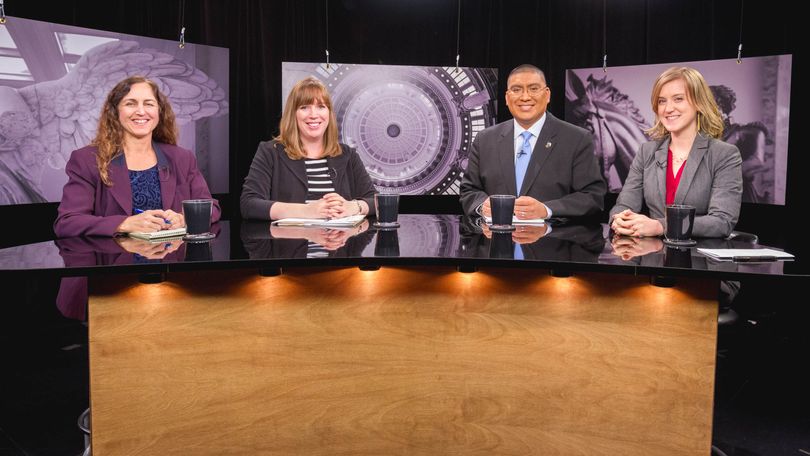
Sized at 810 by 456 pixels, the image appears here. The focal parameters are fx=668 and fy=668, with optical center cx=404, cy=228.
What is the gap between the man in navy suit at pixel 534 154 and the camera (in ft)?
10.9

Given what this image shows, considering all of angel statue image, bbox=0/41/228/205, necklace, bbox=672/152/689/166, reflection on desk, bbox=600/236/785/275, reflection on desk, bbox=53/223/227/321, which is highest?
angel statue image, bbox=0/41/228/205

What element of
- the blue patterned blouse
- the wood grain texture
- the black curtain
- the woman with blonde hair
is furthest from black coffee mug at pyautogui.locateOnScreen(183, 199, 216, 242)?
the black curtain

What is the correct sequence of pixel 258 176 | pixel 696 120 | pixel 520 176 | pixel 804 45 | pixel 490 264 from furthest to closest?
1. pixel 804 45
2. pixel 520 176
3. pixel 258 176
4. pixel 696 120
5. pixel 490 264

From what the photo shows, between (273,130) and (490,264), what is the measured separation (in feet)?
12.0

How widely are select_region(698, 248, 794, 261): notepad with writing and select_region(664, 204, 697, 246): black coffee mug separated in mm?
145

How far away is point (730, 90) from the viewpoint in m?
4.42

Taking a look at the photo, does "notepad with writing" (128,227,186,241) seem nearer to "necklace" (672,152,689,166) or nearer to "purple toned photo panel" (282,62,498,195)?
"necklace" (672,152,689,166)

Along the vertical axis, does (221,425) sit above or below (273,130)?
below

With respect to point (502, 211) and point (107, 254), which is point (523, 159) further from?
point (107, 254)

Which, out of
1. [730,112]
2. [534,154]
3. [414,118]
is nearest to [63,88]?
[414,118]

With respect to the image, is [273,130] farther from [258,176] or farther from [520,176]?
[520,176]

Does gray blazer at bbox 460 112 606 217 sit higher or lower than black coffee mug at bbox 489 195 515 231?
higher

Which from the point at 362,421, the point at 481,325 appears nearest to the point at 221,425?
the point at 362,421

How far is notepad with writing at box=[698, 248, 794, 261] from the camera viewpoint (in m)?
1.76
